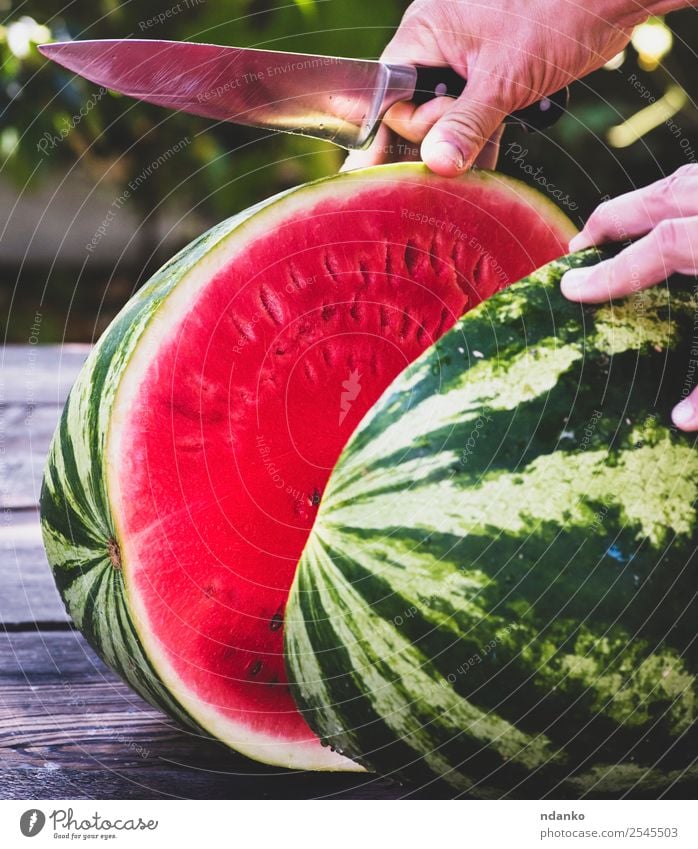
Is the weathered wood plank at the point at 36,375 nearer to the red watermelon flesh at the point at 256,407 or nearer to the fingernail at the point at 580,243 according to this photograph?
the red watermelon flesh at the point at 256,407

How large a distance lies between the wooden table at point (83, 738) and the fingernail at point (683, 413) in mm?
468

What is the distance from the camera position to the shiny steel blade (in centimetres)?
118

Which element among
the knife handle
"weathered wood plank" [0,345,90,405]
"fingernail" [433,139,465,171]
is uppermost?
"weathered wood plank" [0,345,90,405]

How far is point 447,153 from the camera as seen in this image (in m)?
1.15

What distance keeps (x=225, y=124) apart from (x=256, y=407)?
2.89m

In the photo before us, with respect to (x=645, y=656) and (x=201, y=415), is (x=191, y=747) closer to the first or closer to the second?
(x=201, y=415)

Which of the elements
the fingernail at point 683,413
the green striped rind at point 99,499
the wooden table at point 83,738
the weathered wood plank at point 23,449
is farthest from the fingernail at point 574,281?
the weathered wood plank at point 23,449

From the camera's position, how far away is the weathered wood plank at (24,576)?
61.2 inches

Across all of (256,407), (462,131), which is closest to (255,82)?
(462,131)

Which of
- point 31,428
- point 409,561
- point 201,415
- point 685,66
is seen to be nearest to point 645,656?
point 409,561

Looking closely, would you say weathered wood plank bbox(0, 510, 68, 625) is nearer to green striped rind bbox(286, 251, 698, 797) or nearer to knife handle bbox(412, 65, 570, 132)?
green striped rind bbox(286, 251, 698, 797)

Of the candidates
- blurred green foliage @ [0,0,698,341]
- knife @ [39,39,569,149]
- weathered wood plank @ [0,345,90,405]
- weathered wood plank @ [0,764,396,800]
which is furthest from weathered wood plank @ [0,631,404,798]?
blurred green foliage @ [0,0,698,341]

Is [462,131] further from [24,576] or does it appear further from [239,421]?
[24,576]

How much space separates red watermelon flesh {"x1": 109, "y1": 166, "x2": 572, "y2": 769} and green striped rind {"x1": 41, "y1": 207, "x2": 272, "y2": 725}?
0.7 inches
